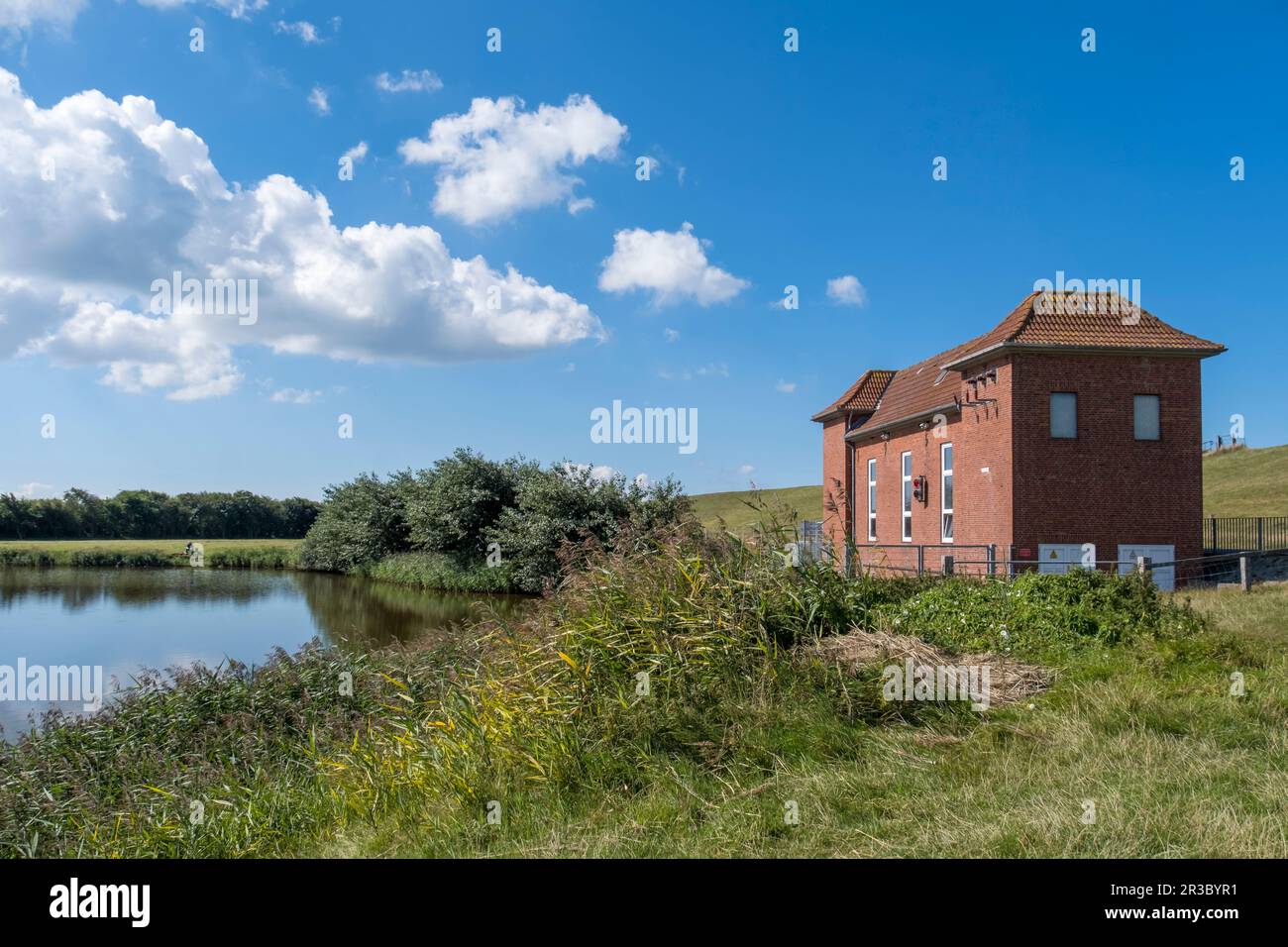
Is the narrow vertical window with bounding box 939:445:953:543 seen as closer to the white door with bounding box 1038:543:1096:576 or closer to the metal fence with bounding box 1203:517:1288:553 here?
the white door with bounding box 1038:543:1096:576

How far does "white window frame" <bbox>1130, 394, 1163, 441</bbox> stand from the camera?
21641mm

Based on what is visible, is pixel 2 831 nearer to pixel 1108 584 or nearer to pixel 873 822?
pixel 873 822

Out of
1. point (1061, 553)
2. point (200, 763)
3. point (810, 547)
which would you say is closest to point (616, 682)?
point (810, 547)

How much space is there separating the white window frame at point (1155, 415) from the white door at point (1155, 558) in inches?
110

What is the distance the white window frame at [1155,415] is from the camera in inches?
852

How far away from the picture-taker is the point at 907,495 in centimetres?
2752

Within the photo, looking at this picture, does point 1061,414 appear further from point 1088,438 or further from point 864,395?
point 864,395

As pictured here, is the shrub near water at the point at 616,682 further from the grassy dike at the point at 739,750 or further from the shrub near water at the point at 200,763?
the shrub near water at the point at 200,763

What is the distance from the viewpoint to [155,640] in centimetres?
2228

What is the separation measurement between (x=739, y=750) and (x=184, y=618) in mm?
27184

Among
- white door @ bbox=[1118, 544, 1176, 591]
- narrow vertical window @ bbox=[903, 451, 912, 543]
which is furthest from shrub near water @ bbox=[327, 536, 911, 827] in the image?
narrow vertical window @ bbox=[903, 451, 912, 543]

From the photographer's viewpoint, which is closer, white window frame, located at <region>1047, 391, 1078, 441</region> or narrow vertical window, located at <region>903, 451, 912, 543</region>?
white window frame, located at <region>1047, 391, 1078, 441</region>
